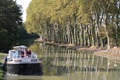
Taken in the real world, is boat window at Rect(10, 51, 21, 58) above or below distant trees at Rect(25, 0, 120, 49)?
below

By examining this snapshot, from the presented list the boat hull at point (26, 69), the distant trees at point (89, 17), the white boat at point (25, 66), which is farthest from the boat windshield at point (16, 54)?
the distant trees at point (89, 17)

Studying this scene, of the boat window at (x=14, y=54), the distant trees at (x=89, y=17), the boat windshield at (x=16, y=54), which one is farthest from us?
the distant trees at (x=89, y=17)

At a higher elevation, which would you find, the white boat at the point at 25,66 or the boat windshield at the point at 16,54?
the boat windshield at the point at 16,54

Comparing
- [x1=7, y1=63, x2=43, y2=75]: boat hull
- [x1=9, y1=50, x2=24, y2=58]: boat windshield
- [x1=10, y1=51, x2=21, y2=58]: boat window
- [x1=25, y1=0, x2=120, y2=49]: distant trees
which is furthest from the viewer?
[x1=25, y1=0, x2=120, y2=49]: distant trees

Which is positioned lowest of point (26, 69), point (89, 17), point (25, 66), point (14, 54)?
point (26, 69)

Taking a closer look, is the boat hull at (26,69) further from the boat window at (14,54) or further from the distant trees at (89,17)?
the distant trees at (89,17)

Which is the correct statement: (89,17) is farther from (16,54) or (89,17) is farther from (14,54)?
(16,54)

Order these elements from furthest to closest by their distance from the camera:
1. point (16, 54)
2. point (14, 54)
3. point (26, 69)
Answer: point (14, 54) < point (16, 54) < point (26, 69)

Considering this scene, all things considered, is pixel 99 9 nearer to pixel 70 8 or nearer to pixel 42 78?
pixel 70 8

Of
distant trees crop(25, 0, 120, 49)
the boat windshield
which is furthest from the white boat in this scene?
distant trees crop(25, 0, 120, 49)

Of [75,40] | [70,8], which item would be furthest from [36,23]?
[70,8]

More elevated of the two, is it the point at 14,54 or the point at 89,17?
the point at 89,17

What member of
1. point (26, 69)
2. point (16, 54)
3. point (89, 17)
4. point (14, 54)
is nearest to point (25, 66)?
point (26, 69)

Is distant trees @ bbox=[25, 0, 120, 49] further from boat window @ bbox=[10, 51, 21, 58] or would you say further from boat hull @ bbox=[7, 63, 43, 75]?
boat hull @ bbox=[7, 63, 43, 75]
